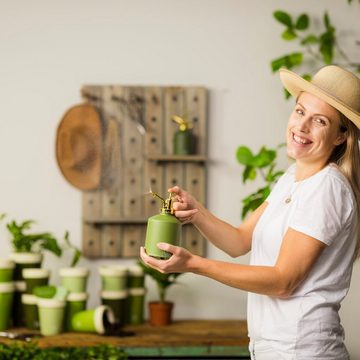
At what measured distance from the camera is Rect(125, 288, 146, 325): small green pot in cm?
377

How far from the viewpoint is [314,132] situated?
203 centimetres

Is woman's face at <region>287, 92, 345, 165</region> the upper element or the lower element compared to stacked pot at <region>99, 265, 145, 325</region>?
upper

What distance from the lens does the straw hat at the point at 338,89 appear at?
201 cm

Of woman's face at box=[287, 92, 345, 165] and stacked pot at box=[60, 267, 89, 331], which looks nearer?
woman's face at box=[287, 92, 345, 165]

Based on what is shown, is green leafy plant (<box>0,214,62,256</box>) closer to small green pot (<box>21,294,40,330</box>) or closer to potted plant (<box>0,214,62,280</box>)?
potted plant (<box>0,214,62,280</box>)

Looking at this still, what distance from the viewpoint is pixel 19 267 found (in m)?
3.68

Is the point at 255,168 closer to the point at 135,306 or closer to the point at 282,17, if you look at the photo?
the point at 282,17

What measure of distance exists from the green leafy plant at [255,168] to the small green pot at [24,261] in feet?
3.28

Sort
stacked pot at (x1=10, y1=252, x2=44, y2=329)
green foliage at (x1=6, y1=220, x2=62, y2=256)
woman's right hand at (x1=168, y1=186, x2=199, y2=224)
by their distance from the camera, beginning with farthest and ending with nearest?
green foliage at (x1=6, y1=220, x2=62, y2=256) < stacked pot at (x1=10, y1=252, x2=44, y2=329) < woman's right hand at (x1=168, y1=186, x2=199, y2=224)

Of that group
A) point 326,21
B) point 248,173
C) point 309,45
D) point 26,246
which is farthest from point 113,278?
point 326,21

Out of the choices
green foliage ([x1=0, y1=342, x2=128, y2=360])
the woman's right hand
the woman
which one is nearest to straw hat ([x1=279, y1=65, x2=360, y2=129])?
the woman

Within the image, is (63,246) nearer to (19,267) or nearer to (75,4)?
(19,267)

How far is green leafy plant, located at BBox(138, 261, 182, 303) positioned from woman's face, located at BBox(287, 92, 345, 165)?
1.76 metres

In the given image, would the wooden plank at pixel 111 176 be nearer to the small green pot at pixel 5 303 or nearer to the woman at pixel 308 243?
the small green pot at pixel 5 303
